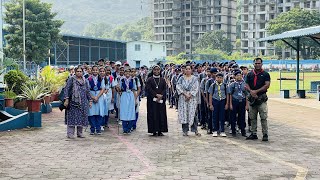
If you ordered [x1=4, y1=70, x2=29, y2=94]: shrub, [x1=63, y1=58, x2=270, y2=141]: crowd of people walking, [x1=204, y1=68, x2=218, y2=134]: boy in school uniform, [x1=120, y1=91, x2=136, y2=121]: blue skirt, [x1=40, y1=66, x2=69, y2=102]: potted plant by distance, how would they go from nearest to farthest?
[x1=63, y1=58, x2=270, y2=141]: crowd of people walking < [x1=120, y1=91, x2=136, y2=121]: blue skirt < [x1=204, y1=68, x2=218, y2=134]: boy in school uniform < [x1=4, y1=70, x2=29, y2=94]: shrub < [x1=40, y1=66, x2=69, y2=102]: potted plant

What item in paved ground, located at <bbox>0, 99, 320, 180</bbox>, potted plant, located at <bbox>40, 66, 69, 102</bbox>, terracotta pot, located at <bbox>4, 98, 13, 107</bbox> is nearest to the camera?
paved ground, located at <bbox>0, 99, 320, 180</bbox>

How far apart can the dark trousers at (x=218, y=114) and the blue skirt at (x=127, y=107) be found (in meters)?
1.95

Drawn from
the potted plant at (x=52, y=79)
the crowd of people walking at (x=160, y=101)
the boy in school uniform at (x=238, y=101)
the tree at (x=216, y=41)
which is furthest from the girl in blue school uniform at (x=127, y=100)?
the tree at (x=216, y=41)

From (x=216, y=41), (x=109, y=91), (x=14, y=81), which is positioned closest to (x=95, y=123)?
(x=109, y=91)

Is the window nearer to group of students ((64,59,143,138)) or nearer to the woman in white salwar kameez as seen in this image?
group of students ((64,59,143,138))

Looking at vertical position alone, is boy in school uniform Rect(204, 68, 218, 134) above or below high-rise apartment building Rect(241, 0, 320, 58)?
below

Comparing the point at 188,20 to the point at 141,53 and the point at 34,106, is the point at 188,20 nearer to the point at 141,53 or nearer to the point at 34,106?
the point at 141,53

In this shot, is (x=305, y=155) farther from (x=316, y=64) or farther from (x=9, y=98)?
(x=316, y=64)

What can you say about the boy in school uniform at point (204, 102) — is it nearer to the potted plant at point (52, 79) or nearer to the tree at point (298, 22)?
the potted plant at point (52, 79)

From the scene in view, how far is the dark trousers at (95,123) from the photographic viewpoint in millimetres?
11148

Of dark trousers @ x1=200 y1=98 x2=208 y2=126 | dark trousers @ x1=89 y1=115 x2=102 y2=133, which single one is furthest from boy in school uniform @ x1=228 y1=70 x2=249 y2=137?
dark trousers @ x1=89 y1=115 x2=102 y2=133

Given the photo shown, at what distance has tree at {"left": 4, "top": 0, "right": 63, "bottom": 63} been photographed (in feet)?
122

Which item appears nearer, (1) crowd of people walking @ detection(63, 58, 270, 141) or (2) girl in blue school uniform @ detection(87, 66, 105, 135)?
(1) crowd of people walking @ detection(63, 58, 270, 141)

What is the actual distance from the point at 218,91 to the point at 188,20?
10193 cm
